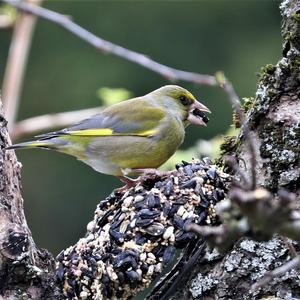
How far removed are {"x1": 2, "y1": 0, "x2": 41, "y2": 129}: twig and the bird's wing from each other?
124 cm

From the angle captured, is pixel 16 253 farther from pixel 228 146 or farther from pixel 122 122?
pixel 122 122

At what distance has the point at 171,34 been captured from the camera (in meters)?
18.2

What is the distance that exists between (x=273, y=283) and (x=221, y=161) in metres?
0.67

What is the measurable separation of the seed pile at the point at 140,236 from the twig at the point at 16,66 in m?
2.38

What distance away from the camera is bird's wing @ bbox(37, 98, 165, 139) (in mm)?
4211

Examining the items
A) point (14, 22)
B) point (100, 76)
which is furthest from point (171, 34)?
point (14, 22)

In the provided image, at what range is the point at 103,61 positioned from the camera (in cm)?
1841

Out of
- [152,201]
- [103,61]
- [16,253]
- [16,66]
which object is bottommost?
[16,253]

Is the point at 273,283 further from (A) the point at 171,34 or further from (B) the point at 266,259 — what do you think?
(A) the point at 171,34

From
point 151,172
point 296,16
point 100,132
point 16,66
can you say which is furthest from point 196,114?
point 16,66

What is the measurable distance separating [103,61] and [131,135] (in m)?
14.4

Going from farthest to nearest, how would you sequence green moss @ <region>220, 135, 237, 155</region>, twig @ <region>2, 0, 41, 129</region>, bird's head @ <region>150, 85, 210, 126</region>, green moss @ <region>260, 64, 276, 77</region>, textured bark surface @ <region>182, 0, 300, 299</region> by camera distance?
1. twig @ <region>2, 0, 41, 129</region>
2. bird's head @ <region>150, 85, 210, 126</region>
3. green moss @ <region>220, 135, 237, 155</region>
4. green moss @ <region>260, 64, 276, 77</region>
5. textured bark surface @ <region>182, 0, 300, 299</region>

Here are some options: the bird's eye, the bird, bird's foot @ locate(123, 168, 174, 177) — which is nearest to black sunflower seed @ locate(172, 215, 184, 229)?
bird's foot @ locate(123, 168, 174, 177)

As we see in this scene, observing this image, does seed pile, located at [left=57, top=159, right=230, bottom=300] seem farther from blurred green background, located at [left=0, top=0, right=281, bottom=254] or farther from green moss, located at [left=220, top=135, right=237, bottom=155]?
blurred green background, located at [left=0, top=0, right=281, bottom=254]
